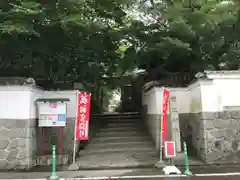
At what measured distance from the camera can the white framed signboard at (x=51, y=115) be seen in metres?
8.88

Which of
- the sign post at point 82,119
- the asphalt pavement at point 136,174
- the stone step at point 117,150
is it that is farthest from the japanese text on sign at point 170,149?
the sign post at point 82,119

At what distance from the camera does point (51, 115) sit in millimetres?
8898

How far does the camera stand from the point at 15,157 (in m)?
8.45

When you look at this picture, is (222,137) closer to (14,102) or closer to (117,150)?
(117,150)

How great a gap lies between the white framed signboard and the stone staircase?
5.31 ft

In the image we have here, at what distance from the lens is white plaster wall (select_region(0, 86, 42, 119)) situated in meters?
8.57

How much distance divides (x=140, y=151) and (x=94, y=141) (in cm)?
222

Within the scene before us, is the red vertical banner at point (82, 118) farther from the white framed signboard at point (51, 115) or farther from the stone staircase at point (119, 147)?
the stone staircase at point (119, 147)

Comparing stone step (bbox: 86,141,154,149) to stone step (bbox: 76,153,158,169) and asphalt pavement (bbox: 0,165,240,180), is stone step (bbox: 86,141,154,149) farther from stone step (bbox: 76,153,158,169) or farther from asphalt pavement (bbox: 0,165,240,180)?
asphalt pavement (bbox: 0,165,240,180)

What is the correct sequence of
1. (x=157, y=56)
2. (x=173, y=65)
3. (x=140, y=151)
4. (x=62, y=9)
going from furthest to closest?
(x=173, y=65), (x=157, y=56), (x=140, y=151), (x=62, y=9)

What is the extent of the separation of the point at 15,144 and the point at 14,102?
54.1 inches

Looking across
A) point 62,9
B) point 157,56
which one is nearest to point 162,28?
point 157,56

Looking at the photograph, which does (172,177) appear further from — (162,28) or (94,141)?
(162,28)

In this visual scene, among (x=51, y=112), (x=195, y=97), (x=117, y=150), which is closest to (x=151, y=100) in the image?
(x=195, y=97)
